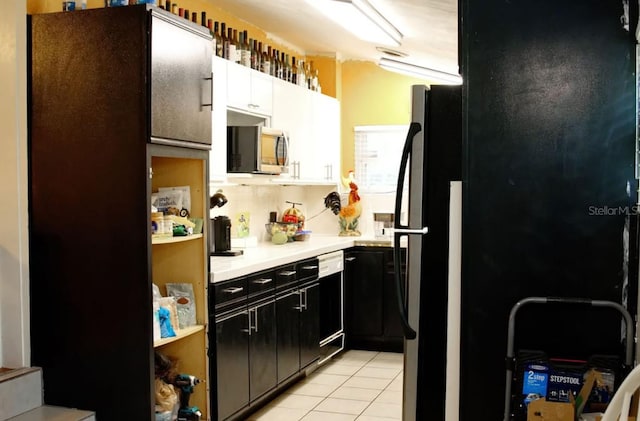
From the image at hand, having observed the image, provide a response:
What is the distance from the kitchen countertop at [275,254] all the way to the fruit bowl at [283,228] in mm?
82

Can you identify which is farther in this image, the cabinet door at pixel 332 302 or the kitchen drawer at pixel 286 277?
the cabinet door at pixel 332 302

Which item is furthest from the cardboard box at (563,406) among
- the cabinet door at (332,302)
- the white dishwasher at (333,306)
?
the cabinet door at (332,302)

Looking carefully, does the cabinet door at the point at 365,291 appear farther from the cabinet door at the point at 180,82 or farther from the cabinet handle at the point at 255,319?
the cabinet door at the point at 180,82

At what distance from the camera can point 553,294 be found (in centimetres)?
246

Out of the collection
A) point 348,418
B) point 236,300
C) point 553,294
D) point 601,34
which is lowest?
point 348,418

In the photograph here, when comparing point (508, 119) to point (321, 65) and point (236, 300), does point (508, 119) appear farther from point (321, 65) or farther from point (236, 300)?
point (321, 65)

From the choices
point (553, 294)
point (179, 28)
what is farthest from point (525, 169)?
point (179, 28)

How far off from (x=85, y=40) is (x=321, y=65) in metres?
3.95

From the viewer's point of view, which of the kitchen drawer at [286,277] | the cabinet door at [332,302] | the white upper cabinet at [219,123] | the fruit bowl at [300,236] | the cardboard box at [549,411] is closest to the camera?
the cardboard box at [549,411]

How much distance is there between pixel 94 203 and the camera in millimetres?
3266

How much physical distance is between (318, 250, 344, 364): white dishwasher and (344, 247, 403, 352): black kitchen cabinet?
5.0 inches

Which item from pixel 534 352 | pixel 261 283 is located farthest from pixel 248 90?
pixel 534 352

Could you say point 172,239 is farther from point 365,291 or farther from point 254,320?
point 365,291

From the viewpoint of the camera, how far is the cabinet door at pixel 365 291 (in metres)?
6.18
